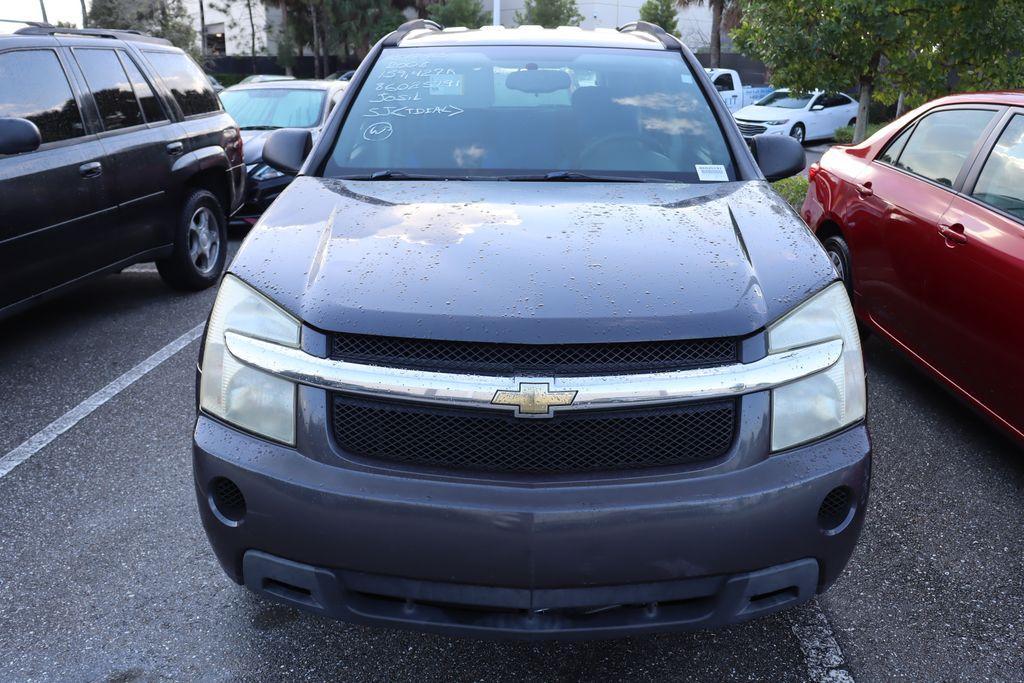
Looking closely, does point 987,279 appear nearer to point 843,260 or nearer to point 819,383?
point 843,260

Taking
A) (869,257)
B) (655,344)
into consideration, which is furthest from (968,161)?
(655,344)

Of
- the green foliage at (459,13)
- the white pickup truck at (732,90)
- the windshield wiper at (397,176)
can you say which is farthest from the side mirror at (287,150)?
the green foliage at (459,13)

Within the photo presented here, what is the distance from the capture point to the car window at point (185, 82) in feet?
21.8

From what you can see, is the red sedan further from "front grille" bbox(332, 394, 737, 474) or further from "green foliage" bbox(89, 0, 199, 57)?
"green foliage" bbox(89, 0, 199, 57)

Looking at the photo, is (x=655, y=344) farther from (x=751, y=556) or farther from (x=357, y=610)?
(x=357, y=610)

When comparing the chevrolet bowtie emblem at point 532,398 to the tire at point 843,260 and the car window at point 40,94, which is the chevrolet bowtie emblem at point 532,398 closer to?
the tire at point 843,260

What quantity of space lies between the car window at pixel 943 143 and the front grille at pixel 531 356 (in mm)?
2882

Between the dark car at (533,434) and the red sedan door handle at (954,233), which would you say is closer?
the dark car at (533,434)

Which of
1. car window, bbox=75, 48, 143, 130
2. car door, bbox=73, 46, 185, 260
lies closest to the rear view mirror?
car door, bbox=73, 46, 185, 260

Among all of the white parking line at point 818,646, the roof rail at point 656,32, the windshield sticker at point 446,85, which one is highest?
the roof rail at point 656,32

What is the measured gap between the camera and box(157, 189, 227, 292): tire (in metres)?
6.49

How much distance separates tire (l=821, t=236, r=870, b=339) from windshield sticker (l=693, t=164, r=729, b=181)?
1999 millimetres

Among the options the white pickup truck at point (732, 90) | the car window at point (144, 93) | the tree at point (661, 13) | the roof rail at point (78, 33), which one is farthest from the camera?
the tree at point (661, 13)

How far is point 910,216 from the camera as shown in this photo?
4.46 metres
